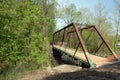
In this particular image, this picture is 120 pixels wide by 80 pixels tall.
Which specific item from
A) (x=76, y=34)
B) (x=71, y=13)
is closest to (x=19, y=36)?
(x=76, y=34)

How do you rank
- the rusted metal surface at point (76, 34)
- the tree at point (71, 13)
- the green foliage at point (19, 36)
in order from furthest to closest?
the tree at point (71, 13) → the rusted metal surface at point (76, 34) → the green foliage at point (19, 36)

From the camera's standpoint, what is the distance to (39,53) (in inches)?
634

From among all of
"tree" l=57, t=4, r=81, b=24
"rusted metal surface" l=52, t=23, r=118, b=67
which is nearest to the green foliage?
"rusted metal surface" l=52, t=23, r=118, b=67

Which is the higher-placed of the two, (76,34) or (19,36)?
(76,34)

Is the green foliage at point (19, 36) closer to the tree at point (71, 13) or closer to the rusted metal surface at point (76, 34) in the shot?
the rusted metal surface at point (76, 34)

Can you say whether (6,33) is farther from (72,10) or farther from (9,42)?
(72,10)

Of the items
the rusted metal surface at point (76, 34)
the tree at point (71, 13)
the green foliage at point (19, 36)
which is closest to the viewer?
the green foliage at point (19, 36)

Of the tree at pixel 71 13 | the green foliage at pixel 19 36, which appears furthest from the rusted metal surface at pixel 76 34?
the tree at pixel 71 13

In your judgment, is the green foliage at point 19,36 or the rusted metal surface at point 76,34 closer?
the green foliage at point 19,36

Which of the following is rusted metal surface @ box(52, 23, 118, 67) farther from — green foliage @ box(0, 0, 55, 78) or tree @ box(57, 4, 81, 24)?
tree @ box(57, 4, 81, 24)

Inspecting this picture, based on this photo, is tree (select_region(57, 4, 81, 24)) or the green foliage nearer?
the green foliage

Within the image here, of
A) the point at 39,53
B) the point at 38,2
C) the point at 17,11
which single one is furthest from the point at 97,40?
the point at 17,11

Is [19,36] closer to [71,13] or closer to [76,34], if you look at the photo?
[76,34]

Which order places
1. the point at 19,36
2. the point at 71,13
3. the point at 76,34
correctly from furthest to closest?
the point at 71,13 < the point at 76,34 < the point at 19,36
